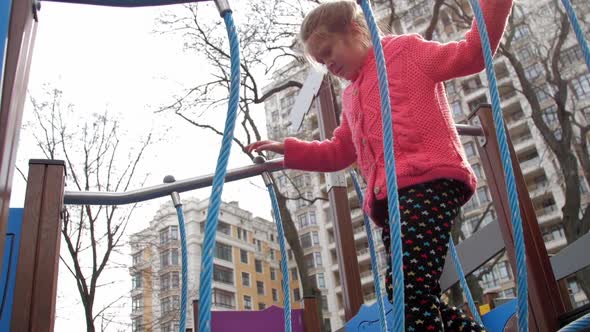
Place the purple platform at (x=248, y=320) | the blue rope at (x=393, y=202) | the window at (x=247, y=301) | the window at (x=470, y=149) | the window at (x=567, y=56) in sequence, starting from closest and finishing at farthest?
the blue rope at (x=393, y=202), the purple platform at (x=248, y=320), the window at (x=567, y=56), the window at (x=470, y=149), the window at (x=247, y=301)

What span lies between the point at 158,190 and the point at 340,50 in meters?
0.82

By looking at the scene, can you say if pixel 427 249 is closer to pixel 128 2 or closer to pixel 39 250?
pixel 128 2

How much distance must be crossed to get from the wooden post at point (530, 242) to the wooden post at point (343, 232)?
0.73 meters

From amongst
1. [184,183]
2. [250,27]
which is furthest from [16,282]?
[250,27]

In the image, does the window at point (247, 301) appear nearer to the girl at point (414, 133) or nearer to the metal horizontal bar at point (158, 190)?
the metal horizontal bar at point (158, 190)

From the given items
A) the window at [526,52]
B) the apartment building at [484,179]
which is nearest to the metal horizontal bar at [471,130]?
the window at [526,52]

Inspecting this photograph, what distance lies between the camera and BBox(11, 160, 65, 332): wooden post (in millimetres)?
1222

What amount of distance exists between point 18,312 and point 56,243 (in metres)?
0.19

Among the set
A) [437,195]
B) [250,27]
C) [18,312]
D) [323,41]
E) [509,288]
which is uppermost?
[250,27]

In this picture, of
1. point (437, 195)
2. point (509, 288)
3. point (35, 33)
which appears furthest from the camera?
point (509, 288)

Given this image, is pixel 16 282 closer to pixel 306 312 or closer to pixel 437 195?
pixel 437 195

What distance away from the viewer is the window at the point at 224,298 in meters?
34.5

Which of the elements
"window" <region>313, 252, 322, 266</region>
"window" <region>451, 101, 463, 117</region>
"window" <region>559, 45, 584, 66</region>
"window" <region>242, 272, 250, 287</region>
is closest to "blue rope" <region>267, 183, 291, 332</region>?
"window" <region>559, 45, 584, 66</region>

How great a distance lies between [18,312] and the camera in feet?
3.98
